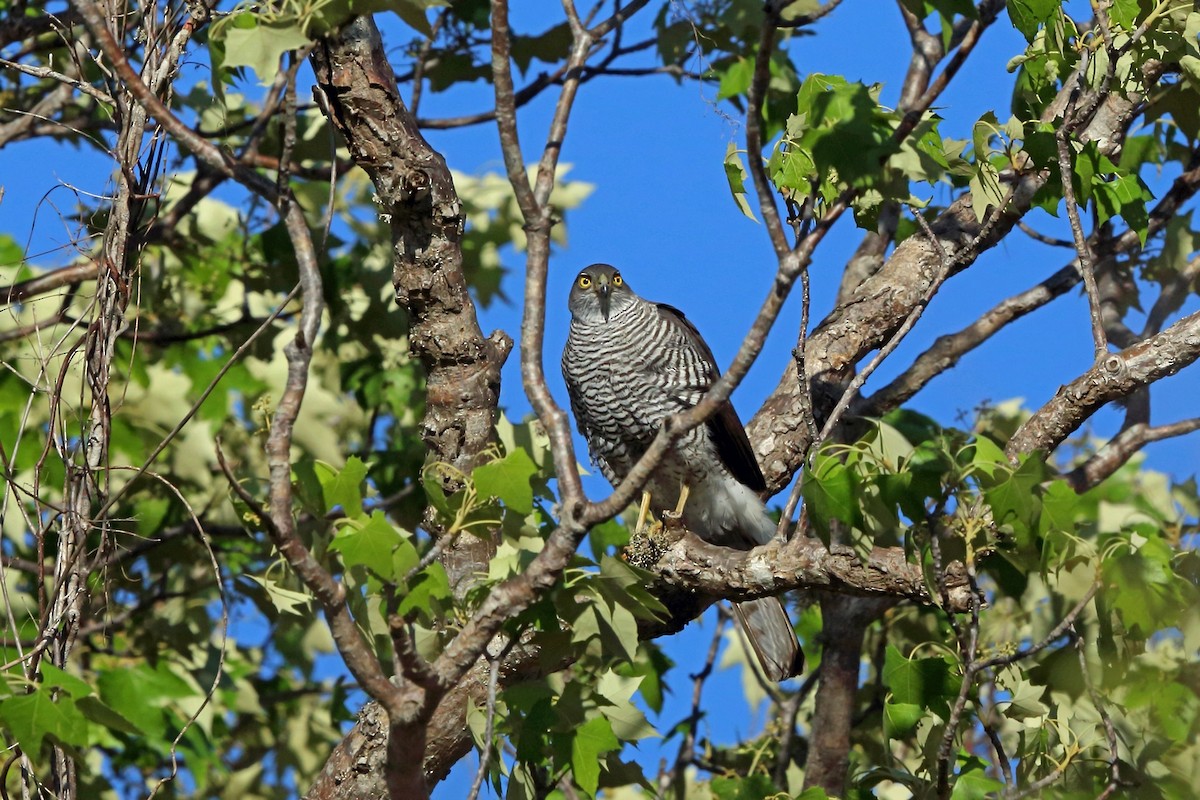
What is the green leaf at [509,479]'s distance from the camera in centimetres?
240

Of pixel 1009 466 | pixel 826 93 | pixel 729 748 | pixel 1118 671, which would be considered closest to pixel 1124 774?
pixel 1118 671

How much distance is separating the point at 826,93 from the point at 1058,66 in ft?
3.19

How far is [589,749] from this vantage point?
265 cm

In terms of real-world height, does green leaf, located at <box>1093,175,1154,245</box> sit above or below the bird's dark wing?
below

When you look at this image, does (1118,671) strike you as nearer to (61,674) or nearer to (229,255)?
(61,674)

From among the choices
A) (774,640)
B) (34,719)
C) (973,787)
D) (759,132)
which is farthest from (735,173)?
(774,640)

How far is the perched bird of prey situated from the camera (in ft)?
15.8

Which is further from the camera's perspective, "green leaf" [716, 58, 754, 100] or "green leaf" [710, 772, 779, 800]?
"green leaf" [716, 58, 754, 100]

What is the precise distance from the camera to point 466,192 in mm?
6590

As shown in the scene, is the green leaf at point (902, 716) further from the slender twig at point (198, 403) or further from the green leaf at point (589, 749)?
the slender twig at point (198, 403)

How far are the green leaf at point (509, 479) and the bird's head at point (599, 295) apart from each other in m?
3.02

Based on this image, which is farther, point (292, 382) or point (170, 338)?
point (170, 338)

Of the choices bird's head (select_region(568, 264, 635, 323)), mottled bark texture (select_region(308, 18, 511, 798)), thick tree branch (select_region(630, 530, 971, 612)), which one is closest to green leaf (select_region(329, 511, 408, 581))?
mottled bark texture (select_region(308, 18, 511, 798))

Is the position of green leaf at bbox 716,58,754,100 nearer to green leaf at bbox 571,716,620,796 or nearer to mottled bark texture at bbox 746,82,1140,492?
mottled bark texture at bbox 746,82,1140,492
